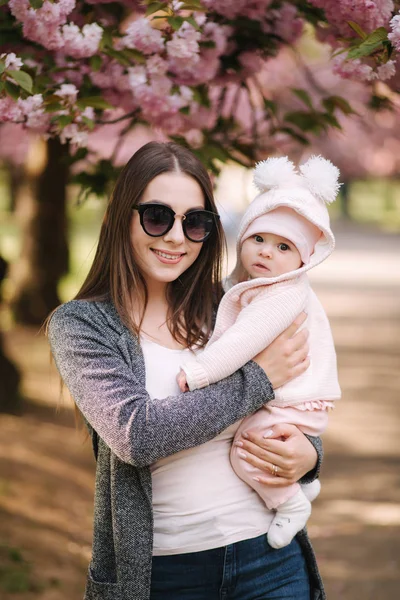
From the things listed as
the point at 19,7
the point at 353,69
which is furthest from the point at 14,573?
the point at 353,69

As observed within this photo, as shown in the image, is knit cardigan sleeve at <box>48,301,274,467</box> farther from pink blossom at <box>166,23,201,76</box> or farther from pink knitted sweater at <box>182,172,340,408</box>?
pink blossom at <box>166,23,201,76</box>

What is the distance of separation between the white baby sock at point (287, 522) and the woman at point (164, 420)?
3cm

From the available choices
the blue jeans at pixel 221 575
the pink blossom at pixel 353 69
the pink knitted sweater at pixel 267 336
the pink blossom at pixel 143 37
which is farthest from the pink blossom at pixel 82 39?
the blue jeans at pixel 221 575

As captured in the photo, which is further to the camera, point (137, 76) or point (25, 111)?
point (137, 76)

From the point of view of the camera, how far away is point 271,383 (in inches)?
90.0

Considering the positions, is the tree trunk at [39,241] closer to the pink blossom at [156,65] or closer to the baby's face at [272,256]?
the pink blossom at [156,65]

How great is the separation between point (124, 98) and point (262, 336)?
1.85 metres

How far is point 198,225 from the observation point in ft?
7.82

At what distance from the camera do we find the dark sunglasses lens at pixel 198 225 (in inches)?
93.0

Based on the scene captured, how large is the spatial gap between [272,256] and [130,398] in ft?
2.11

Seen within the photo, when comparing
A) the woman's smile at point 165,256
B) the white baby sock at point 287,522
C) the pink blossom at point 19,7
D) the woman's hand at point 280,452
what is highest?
the pink blossom at point 19,7

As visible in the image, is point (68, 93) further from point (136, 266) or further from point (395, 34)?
point (395, 34)

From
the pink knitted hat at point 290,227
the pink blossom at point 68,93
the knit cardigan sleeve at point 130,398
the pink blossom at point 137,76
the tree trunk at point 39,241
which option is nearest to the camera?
the knit cardigan sleeve at point 130,398

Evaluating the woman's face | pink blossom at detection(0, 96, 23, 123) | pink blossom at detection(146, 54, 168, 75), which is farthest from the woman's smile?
pink blossom at detection(146, 54, 168, 75)
